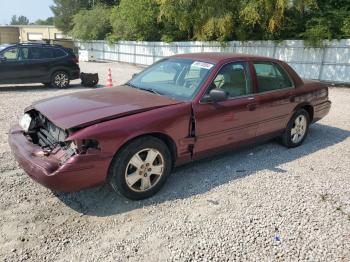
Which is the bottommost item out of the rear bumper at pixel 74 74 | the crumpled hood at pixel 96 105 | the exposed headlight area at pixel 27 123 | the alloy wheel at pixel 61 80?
the alloy wheel at pixel 61 80

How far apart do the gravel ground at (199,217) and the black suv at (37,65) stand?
7.88m

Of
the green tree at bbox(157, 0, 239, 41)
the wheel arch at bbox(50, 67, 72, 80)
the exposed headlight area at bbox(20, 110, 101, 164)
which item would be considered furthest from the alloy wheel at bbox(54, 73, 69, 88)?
the exposed headlight area at bbox(20, 110, 101, 164)

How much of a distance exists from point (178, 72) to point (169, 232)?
7.62ft

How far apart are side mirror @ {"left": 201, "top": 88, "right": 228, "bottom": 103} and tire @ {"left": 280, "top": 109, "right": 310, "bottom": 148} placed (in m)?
2.01

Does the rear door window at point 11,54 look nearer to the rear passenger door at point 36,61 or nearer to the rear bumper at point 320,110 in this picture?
the rear passenger door at point 36,61

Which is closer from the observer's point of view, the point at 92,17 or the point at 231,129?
the point at 231,129

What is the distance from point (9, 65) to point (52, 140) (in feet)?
31.2

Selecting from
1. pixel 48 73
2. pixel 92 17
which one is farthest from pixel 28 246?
pixel 92 17

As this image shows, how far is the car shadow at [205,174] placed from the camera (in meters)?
→ 3.87

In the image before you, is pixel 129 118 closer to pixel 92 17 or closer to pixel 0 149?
pixel 0 149

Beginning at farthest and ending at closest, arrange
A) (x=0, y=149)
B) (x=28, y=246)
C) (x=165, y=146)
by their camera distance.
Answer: (x=0, y=149), (x=165, y=146), (x=28, y=246)

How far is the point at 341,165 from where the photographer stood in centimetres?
521

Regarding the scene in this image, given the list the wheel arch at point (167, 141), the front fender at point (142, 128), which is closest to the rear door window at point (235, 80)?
the front fender at point (142, 128)

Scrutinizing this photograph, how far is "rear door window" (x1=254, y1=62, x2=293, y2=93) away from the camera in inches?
200
